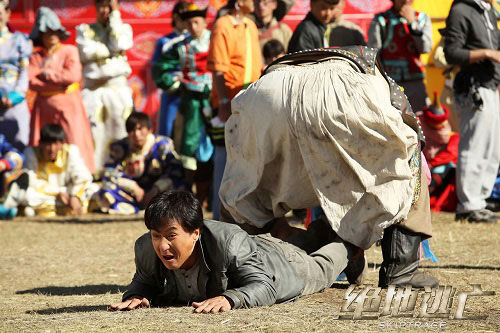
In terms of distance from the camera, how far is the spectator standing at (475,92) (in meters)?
8.01

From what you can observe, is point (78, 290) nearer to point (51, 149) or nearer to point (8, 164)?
point (51, 149)

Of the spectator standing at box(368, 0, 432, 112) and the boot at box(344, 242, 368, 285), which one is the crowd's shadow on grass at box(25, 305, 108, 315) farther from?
the spectator standing at box(368, 0, 432, 112)

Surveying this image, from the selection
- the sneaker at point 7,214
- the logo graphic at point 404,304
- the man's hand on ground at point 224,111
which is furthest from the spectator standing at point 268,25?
the logo graphic at point 404,304

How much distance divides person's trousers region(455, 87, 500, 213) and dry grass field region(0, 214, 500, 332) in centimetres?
30

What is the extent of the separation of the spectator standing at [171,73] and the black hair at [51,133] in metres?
1.09

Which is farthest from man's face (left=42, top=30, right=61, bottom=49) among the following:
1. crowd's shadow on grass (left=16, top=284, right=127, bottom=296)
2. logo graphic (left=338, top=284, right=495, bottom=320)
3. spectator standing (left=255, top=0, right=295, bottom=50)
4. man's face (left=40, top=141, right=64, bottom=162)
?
logo graphic (left=338, top=284, right=495, bottom=320)

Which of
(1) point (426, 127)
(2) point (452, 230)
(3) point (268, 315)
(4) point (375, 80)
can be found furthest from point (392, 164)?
(1) point (426, 127)

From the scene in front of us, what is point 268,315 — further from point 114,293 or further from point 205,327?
point 114,293

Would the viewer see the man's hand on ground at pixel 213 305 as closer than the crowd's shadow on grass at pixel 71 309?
Yes

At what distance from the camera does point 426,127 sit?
31.5 ft

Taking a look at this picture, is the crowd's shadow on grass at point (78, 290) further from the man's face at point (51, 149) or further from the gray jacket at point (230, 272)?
the man's face at point (51, 149)

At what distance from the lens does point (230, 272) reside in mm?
4609

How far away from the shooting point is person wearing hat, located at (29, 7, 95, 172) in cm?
1023

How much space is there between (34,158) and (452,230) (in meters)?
4.26
